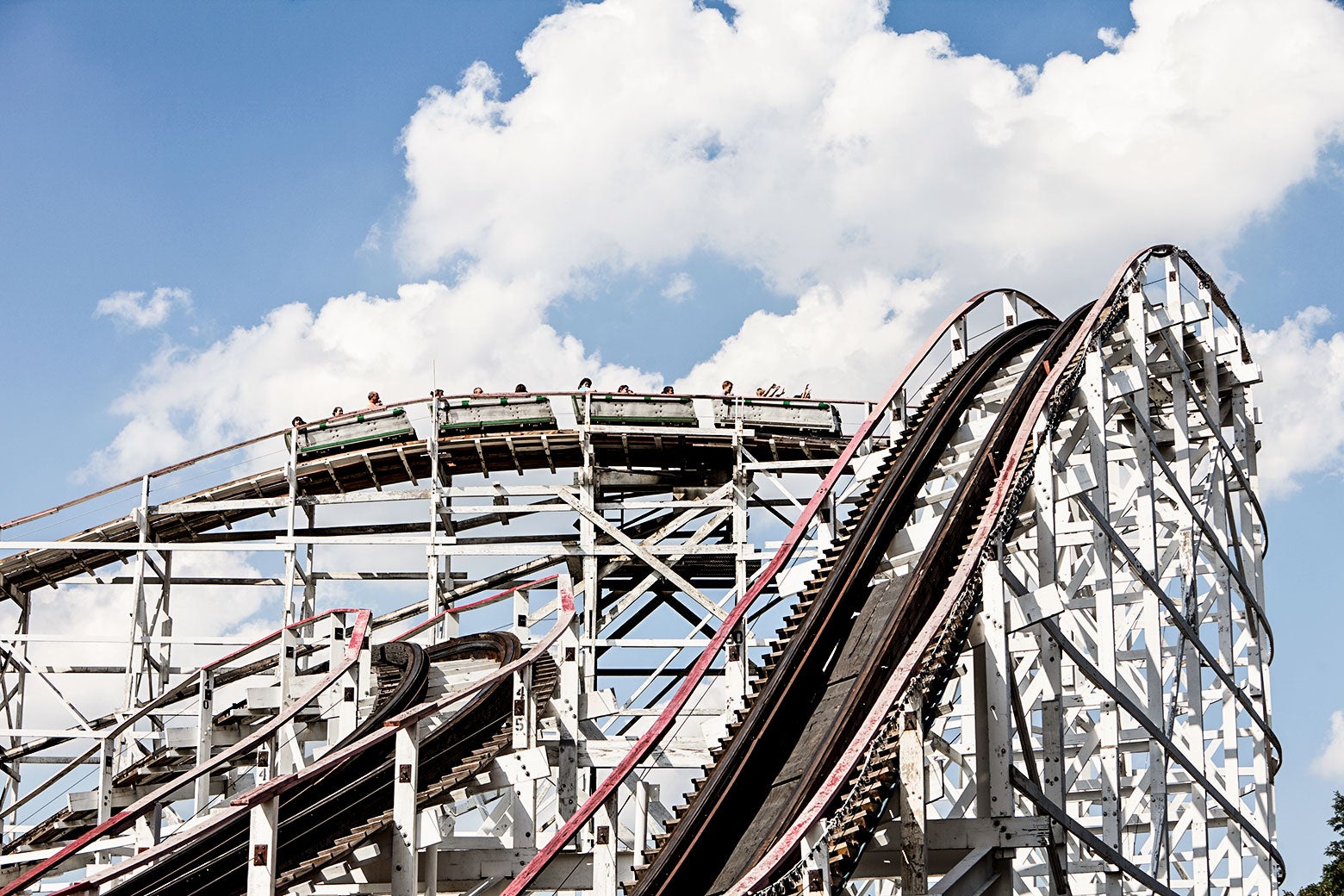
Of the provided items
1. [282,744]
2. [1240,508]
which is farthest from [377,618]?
[1240,508]

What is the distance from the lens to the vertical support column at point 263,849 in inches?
423

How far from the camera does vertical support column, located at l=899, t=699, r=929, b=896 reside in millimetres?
10844

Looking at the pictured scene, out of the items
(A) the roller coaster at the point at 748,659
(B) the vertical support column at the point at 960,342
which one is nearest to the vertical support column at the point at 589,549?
(A) the roller coaster at the point at 748,659

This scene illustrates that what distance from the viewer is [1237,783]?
18.0 metres

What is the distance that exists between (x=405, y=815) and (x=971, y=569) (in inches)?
169

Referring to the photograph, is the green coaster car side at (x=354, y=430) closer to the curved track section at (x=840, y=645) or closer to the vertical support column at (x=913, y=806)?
the curved track section at (x=840, y=645)

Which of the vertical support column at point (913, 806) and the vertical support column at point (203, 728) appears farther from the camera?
the vertical support column at point (203, 728)

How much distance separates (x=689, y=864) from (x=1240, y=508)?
455 inches

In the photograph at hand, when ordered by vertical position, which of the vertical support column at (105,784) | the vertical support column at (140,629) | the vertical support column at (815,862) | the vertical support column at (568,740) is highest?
the vertical support column at (140,629)

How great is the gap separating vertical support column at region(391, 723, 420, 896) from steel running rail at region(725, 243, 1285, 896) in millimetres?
2965

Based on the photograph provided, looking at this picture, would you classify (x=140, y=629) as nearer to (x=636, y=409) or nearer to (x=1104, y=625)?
(x=636, y=409)

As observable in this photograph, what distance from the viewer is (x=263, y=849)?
427 inches

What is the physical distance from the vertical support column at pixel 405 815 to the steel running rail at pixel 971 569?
2.97 meters

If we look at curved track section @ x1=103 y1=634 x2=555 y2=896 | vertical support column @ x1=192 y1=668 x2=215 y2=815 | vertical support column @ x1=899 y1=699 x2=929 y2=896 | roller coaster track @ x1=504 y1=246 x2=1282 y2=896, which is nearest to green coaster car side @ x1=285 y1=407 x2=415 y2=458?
curved track section @ x1=103 y1=634 x2=555 y2=896
